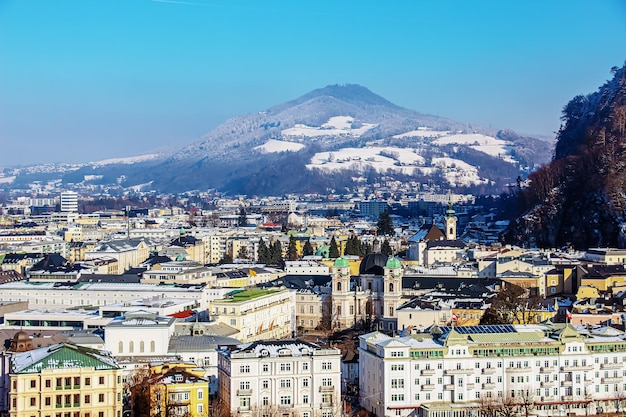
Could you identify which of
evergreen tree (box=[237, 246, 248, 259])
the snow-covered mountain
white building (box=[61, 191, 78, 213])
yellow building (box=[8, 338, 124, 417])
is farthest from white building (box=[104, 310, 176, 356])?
the snow-covered mountain

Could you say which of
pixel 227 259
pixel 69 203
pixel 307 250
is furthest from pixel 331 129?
pixel 227 259

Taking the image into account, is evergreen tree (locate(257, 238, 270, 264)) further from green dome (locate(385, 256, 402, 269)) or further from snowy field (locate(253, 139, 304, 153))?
snowy field (locate(253, 139, 304, 153))

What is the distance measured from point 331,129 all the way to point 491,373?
461 feet

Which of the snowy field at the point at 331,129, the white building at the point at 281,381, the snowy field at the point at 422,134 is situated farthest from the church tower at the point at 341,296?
the snowy field at the point at 331,129

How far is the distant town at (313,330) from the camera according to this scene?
18062 millimetres

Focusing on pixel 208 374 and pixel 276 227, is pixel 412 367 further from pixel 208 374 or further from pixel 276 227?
pixel 276 227

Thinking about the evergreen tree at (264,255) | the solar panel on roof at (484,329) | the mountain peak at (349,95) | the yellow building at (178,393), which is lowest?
the yellow building at (178,393)

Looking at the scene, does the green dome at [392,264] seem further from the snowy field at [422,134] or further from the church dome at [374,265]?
the snowy field at [422,134]

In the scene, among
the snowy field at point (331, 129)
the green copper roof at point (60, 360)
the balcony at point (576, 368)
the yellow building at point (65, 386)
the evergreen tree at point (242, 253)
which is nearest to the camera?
the yellow building at point (65, 386)

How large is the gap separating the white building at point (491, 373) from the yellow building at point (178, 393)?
2.84 m

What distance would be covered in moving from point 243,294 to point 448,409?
32.4ft

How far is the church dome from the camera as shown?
30.2m

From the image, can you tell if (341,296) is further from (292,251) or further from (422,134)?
(422,134)

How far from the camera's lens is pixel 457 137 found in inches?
5556
